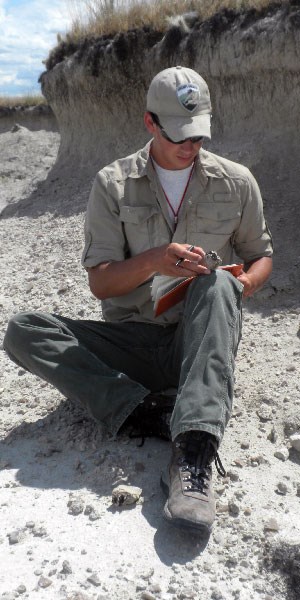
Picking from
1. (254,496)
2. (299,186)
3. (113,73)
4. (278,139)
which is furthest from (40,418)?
(113,73)

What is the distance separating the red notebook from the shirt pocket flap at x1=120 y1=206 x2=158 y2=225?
37 centimetres

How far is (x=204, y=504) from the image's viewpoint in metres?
2.55

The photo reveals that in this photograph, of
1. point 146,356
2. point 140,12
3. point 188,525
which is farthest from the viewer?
point 140,12

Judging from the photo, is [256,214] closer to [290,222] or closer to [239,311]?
[239,311]

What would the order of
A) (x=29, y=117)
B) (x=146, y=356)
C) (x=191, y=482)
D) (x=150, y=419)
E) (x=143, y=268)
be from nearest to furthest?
(x=191, y=482) → (x=143, y=268) → (x=150, y=419) → (x=146, y=356) → (x=29, y=117)

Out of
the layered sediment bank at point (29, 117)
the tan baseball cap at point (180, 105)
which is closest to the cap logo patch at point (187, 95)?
the tan baseball cap at point (180, 105)

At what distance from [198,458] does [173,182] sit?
1.29 m

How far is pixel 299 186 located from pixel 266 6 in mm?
1786

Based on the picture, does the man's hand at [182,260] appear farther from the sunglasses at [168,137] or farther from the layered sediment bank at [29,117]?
the layered sediment bank at [29,117]

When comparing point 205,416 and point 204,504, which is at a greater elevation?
point 205,416

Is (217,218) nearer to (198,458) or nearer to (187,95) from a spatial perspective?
(187,95)

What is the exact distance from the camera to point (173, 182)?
325cm

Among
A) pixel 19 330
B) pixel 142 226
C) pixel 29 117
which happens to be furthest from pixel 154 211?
pixel 29 117

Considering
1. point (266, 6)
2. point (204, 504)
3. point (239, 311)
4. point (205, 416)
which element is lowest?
point (204, 504)
